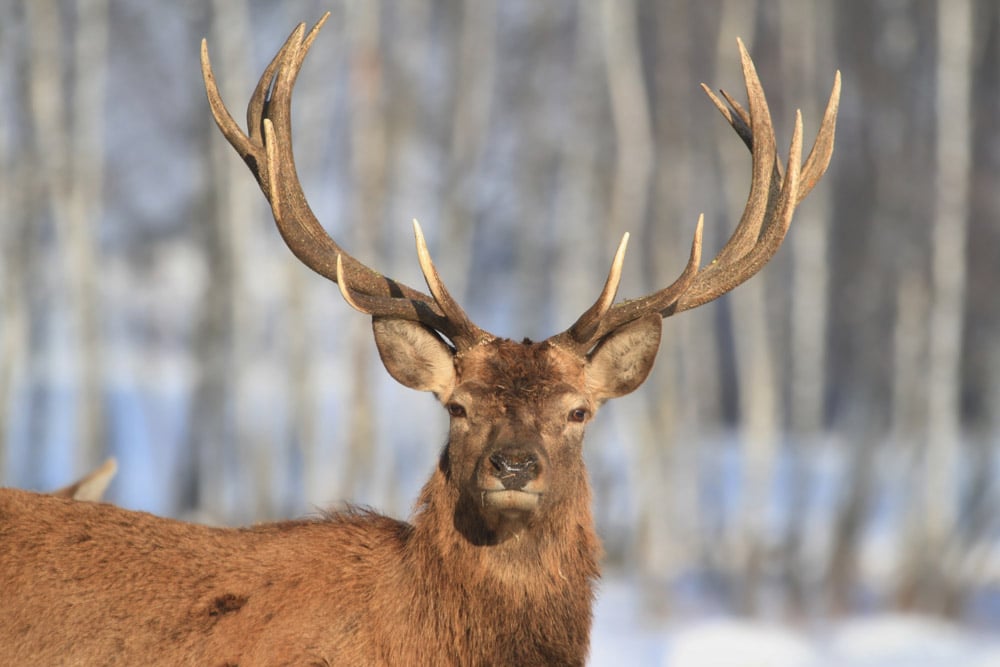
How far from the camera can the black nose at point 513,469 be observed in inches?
179

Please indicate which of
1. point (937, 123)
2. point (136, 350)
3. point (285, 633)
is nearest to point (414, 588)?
point (285, 633)

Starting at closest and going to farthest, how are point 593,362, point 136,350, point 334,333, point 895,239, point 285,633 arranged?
1. point 285,633
2. point 593,362
3. point 895,239
4. point 334,333
5. point 136,350

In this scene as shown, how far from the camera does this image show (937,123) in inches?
624

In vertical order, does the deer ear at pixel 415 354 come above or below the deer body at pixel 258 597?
above

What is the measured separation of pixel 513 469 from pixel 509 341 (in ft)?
2.53

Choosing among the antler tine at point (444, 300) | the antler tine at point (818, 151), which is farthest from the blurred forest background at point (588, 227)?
the antler tine at point (444, 300)

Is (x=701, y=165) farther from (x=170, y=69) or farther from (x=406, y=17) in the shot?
(x=170, y=69)

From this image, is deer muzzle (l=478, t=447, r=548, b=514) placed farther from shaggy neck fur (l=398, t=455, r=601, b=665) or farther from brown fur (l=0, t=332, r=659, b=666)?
shaggy neck fur (l=398, t=455, r=601, b=665)

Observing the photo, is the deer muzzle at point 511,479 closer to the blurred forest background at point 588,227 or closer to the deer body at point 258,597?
the deer body at point 258,597

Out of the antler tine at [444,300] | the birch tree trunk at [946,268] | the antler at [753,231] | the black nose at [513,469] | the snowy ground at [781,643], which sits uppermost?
the birch tree trunk at [946,268]

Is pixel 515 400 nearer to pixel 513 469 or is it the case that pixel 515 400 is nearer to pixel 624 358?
pixel 513 469

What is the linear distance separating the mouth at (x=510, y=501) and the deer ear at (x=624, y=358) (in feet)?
2.91

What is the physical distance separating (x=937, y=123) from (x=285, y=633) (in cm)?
1334

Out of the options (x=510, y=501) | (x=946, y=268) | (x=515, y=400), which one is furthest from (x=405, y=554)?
(x=946, y=268)
